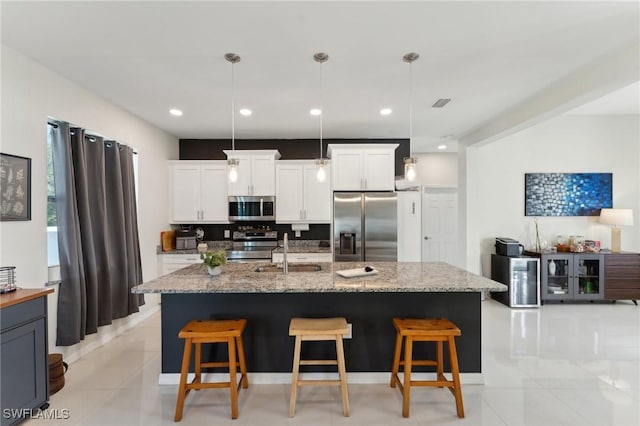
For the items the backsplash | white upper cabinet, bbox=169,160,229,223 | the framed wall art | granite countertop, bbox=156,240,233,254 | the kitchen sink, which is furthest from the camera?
the backsplash

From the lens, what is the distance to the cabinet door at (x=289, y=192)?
516cm

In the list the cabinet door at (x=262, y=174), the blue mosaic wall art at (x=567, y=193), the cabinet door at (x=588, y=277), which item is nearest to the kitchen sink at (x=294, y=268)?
the cabinet door at (x=262, y=174)

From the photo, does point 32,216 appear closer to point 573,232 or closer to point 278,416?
point 278,416

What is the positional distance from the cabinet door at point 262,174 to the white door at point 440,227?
11.1 feet

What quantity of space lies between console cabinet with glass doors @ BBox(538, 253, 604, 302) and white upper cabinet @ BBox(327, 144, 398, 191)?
8.92 feet

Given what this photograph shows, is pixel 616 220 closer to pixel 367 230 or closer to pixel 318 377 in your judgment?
pixel 367 230

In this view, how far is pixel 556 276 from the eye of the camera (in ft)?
16.4

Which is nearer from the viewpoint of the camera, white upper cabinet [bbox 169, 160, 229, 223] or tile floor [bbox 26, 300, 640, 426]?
tile floor [bbox 26, 300, 640, 426]

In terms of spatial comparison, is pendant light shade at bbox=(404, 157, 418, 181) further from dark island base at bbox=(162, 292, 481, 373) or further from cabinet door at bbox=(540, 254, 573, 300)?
cabinet door at bbox=(540, 254, 573, 300)

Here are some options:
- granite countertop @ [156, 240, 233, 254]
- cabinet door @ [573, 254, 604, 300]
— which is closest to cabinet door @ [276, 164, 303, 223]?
granite countertop @ [156, 240, 233, 254]

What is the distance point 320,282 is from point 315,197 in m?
2.81

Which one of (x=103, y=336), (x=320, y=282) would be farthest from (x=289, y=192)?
(x=103, y=336)

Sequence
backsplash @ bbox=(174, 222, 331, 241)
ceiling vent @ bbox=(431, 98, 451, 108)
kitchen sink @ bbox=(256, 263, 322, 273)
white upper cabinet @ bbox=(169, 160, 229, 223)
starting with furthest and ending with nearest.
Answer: backsplash @ bbox=(174, 222, 331, 241)
white upper cabinet @ bbox=(169, 160, 229, 223)
ceiling vent @ bbox=(431, 98, 451, 108)
kitchen sink @ bbox=(256, 263, 322, 273)

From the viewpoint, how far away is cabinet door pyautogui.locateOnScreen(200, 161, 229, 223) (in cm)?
519
